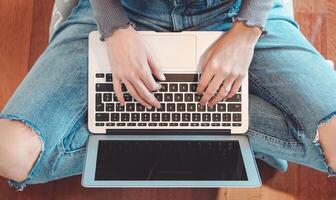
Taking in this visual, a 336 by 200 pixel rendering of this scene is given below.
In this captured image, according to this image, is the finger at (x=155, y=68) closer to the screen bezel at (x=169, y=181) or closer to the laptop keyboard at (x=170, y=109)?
the laptop keyboard at (x=170, y=109)

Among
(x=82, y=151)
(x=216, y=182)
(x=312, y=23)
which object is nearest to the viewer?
(x=216, y=182)

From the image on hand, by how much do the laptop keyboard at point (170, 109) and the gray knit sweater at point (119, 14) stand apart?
0.09 metres

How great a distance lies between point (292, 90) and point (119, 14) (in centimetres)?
35

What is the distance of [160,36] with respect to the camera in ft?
3.04

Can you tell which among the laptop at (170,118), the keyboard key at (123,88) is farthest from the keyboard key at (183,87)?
the keyboard key at (123,88)

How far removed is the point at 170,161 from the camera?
2.99ft

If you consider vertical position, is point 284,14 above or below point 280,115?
above

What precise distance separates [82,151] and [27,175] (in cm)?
11

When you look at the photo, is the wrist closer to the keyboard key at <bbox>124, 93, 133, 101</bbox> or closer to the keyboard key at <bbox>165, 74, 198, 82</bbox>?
the keyboard key at <bbox>165, 74, 198, 82</bbox>

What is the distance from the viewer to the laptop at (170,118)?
2.99 ft

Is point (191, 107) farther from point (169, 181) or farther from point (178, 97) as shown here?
point (169, 181)

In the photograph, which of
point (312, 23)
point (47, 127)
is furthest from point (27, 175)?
point (312, 23)

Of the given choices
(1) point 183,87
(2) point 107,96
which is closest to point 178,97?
(1) point 183,87

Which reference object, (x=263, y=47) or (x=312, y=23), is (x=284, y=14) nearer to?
(x=263, y=47)
